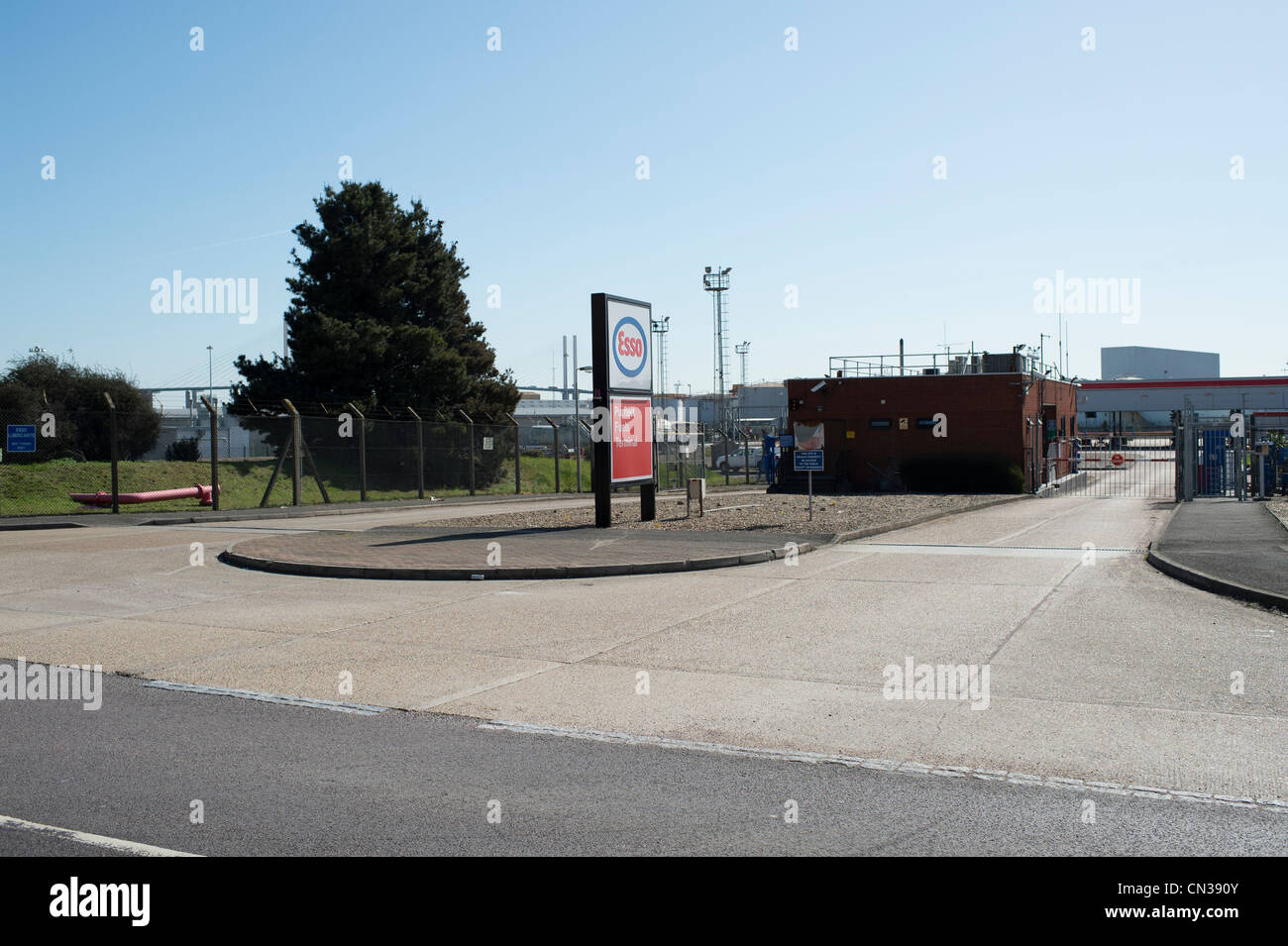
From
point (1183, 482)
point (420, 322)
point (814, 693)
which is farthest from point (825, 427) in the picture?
point (814, 693)

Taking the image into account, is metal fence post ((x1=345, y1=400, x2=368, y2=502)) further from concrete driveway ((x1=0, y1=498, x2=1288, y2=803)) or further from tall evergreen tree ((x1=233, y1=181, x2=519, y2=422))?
concrete driveway ((x1=0, y1=498, x2=1288, y2=803))

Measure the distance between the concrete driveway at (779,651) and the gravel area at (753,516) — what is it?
4.72 metres

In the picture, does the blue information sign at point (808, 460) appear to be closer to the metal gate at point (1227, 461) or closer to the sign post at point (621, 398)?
the sign post at point (621, 398)

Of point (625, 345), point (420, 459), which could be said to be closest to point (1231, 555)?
point (625, 345)

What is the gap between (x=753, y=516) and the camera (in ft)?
73.4

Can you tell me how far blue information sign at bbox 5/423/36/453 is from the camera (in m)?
24.4

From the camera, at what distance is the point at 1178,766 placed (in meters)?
5.54

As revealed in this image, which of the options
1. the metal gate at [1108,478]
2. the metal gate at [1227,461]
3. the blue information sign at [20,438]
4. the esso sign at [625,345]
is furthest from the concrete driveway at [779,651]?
the metal gate at [1108,478]

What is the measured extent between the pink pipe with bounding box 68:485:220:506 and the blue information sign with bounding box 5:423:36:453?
1.93m

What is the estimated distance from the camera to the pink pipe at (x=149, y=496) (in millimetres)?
26375

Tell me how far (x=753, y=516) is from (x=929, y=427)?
19.1 metres

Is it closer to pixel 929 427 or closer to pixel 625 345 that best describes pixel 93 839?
pixel 625 345
